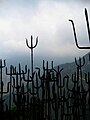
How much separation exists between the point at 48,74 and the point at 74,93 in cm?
98

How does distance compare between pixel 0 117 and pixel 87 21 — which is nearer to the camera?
pixel 87 21

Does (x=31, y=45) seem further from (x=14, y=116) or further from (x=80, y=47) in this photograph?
(x=14, y=116)

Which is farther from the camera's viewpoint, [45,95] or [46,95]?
[45,95]

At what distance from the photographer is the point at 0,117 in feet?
26.8

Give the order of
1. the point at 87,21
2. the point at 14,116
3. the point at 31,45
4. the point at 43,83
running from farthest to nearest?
the point at 14,116, the point at 43,83, the point at 31,45, the point at 87,21

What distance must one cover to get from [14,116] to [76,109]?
14.9 feet

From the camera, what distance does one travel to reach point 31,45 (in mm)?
7359

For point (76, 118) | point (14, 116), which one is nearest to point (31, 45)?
point (76, 118)

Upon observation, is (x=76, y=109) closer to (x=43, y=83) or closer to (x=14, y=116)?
(x=43, y=83)

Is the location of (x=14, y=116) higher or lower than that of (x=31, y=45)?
lower

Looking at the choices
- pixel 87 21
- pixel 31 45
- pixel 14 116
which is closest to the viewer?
pixel 87 21

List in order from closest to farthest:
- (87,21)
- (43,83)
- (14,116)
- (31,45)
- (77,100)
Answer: (87,21) → (31,45) → (43,83) → (77,100) → (14,116)

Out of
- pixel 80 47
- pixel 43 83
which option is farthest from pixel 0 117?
pixel 80 47

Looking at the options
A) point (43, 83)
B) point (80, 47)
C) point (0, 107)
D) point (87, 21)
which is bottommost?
point (0, 107)
